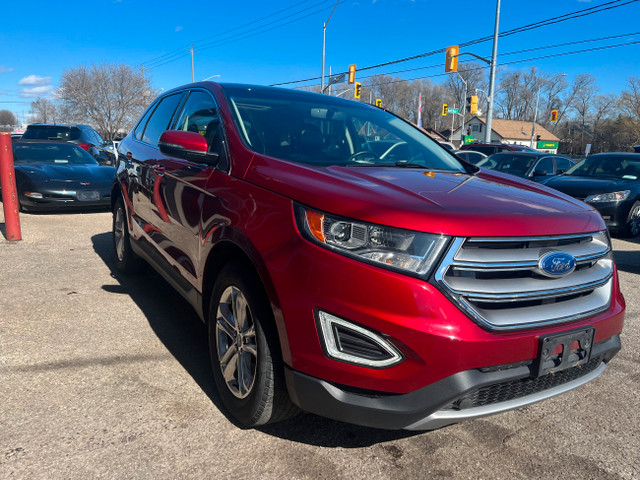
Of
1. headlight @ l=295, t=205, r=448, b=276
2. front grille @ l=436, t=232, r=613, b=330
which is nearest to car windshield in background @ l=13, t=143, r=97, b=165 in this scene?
headlight @ l=295, t=205, r=448, b=276

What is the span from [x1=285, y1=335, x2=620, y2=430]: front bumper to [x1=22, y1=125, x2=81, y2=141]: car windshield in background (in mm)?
14340

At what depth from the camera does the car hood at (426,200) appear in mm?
1935

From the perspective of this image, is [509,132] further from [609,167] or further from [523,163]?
[609,167]

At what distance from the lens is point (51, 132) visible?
1436 cm

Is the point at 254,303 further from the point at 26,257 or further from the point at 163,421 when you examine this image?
the point at 26,257

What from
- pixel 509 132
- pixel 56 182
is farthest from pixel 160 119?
pixel 509 132

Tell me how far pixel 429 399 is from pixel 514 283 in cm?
56

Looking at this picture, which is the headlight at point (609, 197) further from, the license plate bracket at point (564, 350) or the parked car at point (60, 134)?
the parked car at point (60, 134)

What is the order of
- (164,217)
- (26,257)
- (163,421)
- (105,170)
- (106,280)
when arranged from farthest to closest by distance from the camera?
(105,170)
(26,257)
(106,280)
(164,217)
(163,421)

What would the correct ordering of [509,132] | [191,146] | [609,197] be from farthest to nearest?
1. [509,132]
2. [609,197]
3. [191,146]

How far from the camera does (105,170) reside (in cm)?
947

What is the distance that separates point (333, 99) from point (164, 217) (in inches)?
57.1

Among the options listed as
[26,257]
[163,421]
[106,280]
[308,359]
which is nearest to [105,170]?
[26,257]

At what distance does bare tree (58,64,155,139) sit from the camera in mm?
48281
